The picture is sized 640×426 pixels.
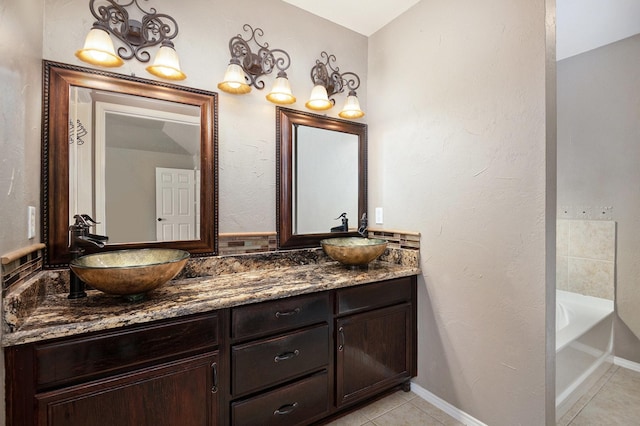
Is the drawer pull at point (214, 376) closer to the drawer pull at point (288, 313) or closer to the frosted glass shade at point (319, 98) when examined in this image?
the drawer pull at point (288, 313)

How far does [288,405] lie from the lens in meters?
1.54

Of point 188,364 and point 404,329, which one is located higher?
point 188,364

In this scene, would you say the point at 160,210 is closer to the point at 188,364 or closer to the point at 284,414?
the point at 188,364

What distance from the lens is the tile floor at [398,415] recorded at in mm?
1778

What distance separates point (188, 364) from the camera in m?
1.28

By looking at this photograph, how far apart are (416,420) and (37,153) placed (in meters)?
2.41

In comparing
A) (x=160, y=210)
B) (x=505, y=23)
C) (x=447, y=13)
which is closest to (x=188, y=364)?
(x=160, y=210)

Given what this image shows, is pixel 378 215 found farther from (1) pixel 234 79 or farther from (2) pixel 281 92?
(1) pixel 234 79

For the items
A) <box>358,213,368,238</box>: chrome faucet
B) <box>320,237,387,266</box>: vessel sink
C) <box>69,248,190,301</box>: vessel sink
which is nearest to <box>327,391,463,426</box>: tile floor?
<box>320,237,387,266</box>: vessel sink

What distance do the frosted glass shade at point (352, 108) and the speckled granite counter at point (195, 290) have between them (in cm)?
104

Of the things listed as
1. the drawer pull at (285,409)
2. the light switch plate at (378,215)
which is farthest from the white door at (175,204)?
the light switch plate at (378,215)

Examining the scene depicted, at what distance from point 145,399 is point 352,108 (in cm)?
204

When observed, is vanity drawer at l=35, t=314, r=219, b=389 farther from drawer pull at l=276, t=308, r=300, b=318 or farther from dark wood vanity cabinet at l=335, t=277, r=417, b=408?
dark wood vanity cabinet at l=335, t=277, r=417, b=408

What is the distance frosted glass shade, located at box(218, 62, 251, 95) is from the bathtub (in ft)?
8.47
